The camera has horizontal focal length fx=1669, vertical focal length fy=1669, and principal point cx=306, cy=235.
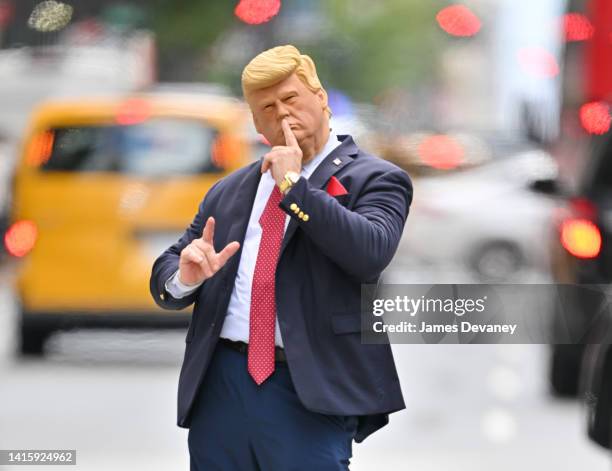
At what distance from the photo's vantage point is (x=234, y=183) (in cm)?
367

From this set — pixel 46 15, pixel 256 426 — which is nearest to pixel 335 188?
pixel 256 426

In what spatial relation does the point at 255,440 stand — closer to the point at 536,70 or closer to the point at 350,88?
the point at 536,70

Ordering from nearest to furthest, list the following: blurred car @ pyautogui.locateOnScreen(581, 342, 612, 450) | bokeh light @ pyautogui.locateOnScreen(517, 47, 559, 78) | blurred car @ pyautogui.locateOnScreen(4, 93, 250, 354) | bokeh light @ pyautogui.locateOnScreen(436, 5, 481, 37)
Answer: blurred car @ pyautogui.locateOnScreen(581, 342, 612, 450)
blurred car @ pyautogui.locateOnScreen(4, 93, 250, 354)
bokeh light @ pyautogui.locateOnScreen(517, 47, 559, 78)
bokeh light @ pyautogui.locateOnScreen(436, 5, 481, 37)

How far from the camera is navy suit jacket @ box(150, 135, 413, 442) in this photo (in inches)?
131

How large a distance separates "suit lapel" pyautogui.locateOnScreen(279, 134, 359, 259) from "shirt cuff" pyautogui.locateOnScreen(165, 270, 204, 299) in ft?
0.73

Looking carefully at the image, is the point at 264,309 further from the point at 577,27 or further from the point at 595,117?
the point at 577,27

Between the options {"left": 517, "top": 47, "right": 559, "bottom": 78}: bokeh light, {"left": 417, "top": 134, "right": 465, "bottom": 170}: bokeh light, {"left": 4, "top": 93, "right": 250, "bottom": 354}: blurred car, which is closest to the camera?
{"left": 4, "top": 93, "right": 250, "bottom": 354}: blurred car

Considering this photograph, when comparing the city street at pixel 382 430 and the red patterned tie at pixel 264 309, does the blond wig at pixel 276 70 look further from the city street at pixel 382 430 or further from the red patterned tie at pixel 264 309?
the city street at pixel 382 430

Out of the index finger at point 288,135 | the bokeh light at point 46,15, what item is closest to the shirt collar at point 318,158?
the index finger at point 288,135

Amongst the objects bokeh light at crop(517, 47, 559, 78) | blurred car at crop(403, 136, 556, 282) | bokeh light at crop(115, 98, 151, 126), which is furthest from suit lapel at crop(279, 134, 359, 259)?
bokeh light at crop(517, 47, 559, 78)

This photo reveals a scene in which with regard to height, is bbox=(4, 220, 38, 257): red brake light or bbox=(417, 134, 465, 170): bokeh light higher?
bbox=(4, 220, 38, 257): red brake light

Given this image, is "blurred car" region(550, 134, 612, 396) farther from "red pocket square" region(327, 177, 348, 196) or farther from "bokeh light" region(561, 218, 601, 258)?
"red pocket square" region(327, 177, 348, 196)

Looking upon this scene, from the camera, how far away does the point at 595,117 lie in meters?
10.9

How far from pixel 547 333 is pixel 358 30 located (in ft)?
183
